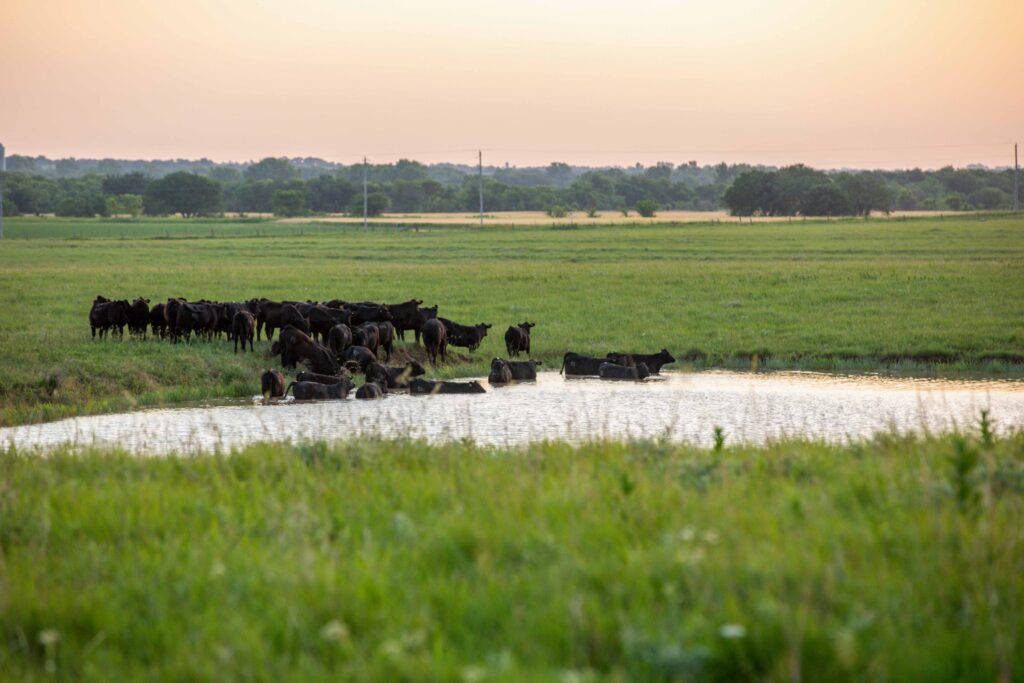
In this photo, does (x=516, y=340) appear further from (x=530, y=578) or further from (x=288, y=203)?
(x=288, y=203)

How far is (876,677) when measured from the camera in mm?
4559

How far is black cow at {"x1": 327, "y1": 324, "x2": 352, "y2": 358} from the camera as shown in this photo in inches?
922

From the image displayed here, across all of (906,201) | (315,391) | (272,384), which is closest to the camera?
(315,391)

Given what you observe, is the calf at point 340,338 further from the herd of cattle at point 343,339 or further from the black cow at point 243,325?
the black cow at point 243,325

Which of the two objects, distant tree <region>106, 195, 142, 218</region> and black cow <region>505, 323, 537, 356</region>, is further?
distant tree <region>106, 195, 142, 218</region>

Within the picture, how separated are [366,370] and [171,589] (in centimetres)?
1589

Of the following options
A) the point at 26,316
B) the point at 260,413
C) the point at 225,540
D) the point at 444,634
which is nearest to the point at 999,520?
the point at 444,634

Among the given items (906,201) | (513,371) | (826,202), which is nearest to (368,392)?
(513,371)

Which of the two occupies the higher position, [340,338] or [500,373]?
[340,338]

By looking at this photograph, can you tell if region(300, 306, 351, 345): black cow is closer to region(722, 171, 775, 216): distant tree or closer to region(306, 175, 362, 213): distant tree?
region(722, 171, 775, 216): distant tree

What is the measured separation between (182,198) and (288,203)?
15.8 m

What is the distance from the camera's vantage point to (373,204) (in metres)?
174

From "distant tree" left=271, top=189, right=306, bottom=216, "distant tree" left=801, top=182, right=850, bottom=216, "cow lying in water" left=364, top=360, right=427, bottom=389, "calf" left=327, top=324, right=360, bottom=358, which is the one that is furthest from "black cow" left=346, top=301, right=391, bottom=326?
"distant tree" left=271, top=189, right=306, bottom=216

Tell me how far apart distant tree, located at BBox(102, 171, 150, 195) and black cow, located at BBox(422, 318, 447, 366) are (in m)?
179
